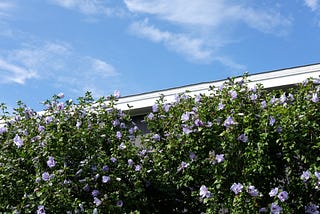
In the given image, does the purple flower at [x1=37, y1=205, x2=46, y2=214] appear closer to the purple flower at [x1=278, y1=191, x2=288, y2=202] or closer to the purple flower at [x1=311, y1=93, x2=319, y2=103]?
the purple flower at [x1=278, y1=191, x2=288, y2=202]

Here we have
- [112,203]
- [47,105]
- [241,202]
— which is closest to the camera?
[241,202]

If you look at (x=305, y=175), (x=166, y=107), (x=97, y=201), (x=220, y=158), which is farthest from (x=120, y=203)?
(x=305, y=175)

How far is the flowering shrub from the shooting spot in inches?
227

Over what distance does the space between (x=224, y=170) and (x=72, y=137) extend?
5.37ft

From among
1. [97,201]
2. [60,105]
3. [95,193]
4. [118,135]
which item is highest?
[60,105]

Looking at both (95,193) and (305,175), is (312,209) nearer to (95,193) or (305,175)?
(305,175)

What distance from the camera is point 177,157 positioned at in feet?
20.8

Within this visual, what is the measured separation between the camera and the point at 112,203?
6.08m

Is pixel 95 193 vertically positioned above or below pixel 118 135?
below

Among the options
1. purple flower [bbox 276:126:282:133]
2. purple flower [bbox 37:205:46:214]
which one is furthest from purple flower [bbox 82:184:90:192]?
purple flower [bbox 276:126:282:133]

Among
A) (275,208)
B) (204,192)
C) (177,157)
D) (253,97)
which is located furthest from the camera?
(177,157)

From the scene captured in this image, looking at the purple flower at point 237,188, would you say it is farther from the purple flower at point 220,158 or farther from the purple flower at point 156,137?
the purple flower at point 156,137

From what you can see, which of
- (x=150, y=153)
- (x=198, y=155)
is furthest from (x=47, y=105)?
(x=198, y=155)

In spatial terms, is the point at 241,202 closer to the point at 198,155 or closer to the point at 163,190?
the point at 198,155
